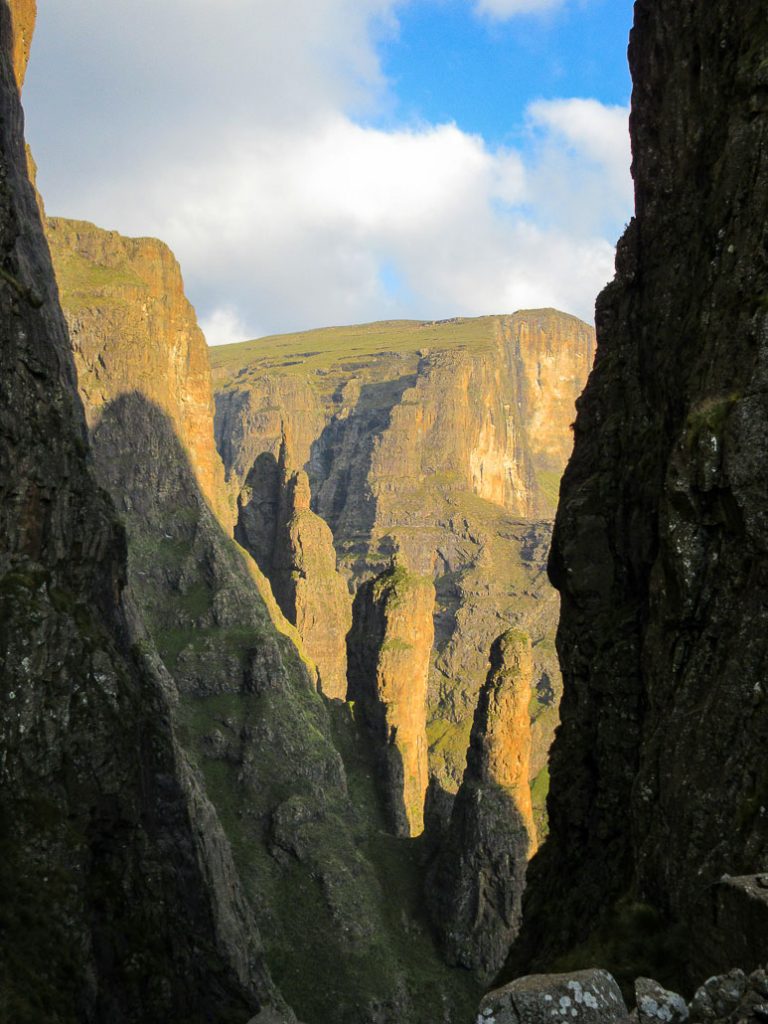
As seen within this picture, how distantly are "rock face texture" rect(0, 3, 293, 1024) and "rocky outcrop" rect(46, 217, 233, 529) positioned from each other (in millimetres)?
70086

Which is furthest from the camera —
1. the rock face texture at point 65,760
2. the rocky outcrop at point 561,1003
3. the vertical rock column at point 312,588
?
the vertical rock column at point 312,588

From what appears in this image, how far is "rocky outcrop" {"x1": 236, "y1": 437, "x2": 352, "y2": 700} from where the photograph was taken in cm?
15388

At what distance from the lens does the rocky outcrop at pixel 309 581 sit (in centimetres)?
15388

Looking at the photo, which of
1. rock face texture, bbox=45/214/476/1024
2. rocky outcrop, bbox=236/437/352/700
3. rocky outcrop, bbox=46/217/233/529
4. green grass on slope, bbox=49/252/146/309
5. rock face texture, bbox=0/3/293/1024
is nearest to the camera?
rock face texture, bbox=0/3/293/1024

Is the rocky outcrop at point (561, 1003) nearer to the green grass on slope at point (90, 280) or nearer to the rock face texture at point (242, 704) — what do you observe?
the rock face texture at point (242, 704)

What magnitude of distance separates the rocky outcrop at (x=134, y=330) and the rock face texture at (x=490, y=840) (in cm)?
6103

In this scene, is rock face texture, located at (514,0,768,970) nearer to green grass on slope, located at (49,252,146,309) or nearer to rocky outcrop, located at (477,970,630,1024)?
rocky outcrop, located at (477,970,630,1024)

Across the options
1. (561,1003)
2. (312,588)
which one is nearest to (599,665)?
(561,1003)

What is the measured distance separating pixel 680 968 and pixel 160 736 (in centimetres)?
4173

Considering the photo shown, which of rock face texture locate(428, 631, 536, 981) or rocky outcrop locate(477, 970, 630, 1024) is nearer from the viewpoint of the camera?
rocky outcrop locate(477, 970, 630, 1024)

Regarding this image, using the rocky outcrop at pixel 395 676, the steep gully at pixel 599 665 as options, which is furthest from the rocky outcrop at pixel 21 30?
the rocky outcrop at pixel 395 676

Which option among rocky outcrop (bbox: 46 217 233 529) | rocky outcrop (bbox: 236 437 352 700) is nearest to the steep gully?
rocky outcrop (bbox: 46 217 233 529)

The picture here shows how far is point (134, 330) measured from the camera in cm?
12194

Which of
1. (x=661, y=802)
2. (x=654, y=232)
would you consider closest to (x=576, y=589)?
(x=661, y=802)
